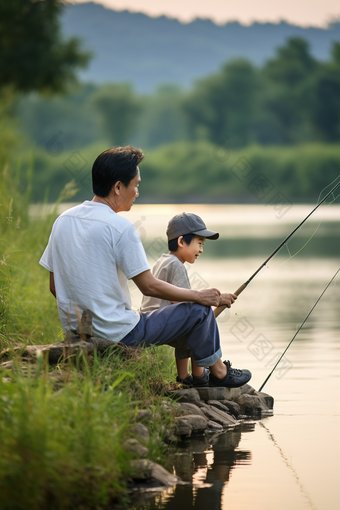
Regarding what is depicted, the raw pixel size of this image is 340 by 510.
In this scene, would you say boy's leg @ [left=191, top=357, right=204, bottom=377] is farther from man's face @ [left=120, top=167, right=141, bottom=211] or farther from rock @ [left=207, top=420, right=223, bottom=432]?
man's face @ [left=120, top=167, right=141, bottom=211]

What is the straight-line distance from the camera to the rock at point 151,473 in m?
3.29

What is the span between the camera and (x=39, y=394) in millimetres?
3057

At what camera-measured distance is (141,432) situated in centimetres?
356

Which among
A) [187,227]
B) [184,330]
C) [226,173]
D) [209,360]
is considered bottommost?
[209,360]

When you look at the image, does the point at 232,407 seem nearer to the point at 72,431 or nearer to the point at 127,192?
the point at 127,192

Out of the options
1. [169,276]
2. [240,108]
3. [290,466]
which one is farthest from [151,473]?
[240,108]

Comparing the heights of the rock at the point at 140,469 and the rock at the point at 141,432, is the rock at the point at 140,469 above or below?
below

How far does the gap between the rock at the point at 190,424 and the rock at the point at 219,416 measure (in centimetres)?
11

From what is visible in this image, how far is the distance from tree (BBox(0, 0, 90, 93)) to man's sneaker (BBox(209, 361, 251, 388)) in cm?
1759

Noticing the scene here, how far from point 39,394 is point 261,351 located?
3.72 metres

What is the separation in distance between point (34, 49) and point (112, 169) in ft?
59.5

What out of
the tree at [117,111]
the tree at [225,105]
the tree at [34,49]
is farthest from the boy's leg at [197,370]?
the tree at [117,111]

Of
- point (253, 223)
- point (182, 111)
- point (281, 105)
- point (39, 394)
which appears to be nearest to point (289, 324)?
point (39, 394)

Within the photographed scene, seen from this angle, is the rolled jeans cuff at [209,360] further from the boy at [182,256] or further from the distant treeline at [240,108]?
the distant treeline at [240,108]
